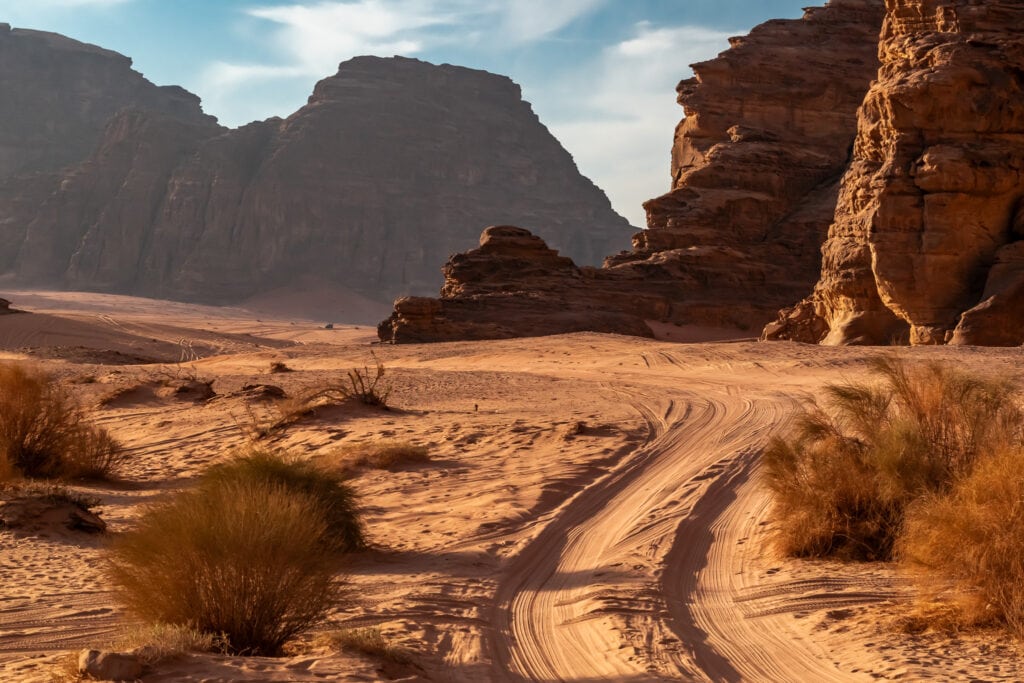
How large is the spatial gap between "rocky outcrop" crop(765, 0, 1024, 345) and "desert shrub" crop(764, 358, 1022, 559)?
16319mm

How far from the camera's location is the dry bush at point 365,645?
213 inches

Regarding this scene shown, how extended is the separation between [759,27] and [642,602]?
48.9 meters

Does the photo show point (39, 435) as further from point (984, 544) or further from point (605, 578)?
point (984, 544)

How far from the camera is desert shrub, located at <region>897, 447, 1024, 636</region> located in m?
5.81

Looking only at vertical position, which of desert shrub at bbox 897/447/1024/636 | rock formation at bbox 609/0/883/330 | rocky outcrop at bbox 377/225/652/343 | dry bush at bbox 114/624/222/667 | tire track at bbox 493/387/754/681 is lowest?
tire track at bbox 493/387/754/681

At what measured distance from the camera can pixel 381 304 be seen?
112688 millimetres

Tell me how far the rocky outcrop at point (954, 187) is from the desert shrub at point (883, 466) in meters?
16.3

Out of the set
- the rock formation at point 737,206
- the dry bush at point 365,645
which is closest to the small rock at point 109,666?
the dry bush at point 365,645

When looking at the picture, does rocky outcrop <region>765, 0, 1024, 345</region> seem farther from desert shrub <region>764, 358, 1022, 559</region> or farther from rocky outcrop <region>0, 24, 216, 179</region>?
rocky outcrop <region>0, 24, 216, 179</region>

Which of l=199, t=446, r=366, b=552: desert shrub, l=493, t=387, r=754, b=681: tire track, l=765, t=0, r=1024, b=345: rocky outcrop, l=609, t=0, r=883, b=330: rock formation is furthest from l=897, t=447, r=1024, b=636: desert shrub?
l=609, t=0, r=883, b=330: rock formation

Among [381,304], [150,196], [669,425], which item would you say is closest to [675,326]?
[669,425]

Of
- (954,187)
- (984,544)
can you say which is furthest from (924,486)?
(954,187)

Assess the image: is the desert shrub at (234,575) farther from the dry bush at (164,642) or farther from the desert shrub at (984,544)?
the desert shrub at (984,544)

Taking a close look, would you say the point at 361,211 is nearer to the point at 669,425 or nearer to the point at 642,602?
the point at 669,425
